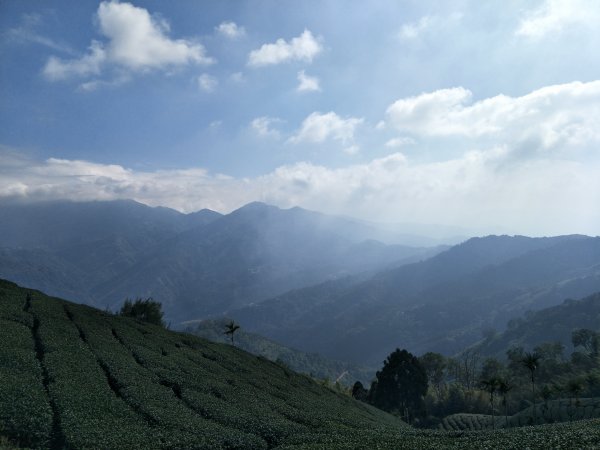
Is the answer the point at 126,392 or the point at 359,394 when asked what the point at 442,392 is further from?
the point at 126,392

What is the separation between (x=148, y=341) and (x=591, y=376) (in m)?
115

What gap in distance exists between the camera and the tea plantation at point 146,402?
37.3m

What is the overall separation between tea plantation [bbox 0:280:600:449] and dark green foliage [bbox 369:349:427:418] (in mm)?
63039

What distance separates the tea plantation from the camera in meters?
37.3

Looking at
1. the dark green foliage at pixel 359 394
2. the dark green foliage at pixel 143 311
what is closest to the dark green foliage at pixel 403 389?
the dark green foliage at pixel 359 394

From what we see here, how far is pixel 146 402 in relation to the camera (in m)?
48.4

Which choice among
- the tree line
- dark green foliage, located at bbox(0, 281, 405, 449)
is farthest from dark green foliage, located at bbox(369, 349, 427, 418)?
dark green foliage, located at bbox(0, 281, 405, 449)

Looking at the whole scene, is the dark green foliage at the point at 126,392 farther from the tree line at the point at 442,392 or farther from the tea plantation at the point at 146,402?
the tree line at the point at 442,392

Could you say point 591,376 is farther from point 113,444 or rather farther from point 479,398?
point 113,444

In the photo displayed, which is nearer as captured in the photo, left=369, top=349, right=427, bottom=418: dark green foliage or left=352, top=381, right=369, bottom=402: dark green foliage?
left=369, top=349, right=427, bottom=418: dark green foliage

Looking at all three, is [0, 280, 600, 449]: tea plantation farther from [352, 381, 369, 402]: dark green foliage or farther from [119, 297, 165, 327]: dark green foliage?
[352, 381, 369, 402]: dark green foliage

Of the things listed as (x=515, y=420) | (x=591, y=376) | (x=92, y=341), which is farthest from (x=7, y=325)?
(x=591, y=376)

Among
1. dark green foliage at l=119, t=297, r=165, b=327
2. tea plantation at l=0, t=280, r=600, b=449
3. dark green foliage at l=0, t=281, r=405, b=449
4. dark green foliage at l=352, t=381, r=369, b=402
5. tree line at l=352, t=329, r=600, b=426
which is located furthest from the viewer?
dark green foliage at l=352, t=381, r=369, b=402

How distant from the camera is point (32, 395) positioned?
4191 centimetres
